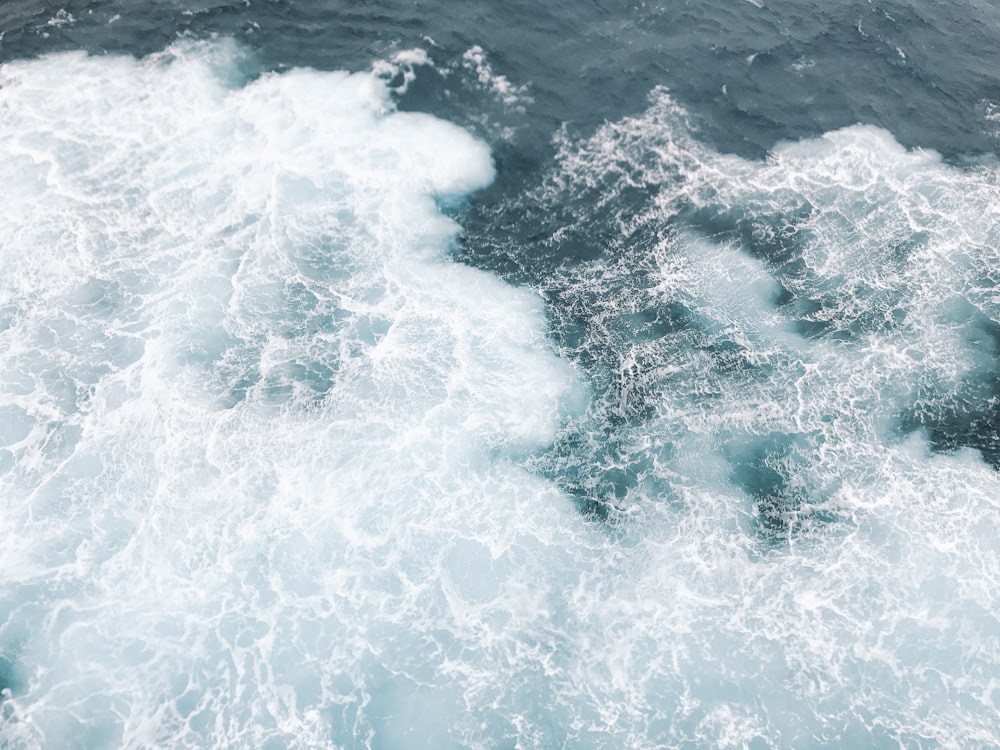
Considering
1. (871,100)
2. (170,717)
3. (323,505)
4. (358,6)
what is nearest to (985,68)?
(871,100)

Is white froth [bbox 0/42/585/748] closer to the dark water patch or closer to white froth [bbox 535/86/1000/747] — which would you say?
white froth [bbox 535/86/1000/747]

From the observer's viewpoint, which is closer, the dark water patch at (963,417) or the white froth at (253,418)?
the white froth at (253,418)

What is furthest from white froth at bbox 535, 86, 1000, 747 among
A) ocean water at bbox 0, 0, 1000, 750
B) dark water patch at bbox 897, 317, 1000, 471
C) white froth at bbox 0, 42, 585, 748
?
white froth at bbox 0, 42, 585, 748

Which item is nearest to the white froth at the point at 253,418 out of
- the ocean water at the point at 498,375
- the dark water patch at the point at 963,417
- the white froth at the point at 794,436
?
the ocean water at the point at 498,375

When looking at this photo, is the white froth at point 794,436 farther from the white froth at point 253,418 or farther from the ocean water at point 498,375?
the white froth at point 253,418

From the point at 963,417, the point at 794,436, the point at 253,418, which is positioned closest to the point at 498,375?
the point at 253,418

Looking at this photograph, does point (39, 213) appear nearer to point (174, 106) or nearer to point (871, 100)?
point (174, 106)

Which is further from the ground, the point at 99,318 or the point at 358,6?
the point at 358,6

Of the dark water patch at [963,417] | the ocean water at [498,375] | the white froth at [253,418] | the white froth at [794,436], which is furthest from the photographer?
the dark water patch at [963,417]
